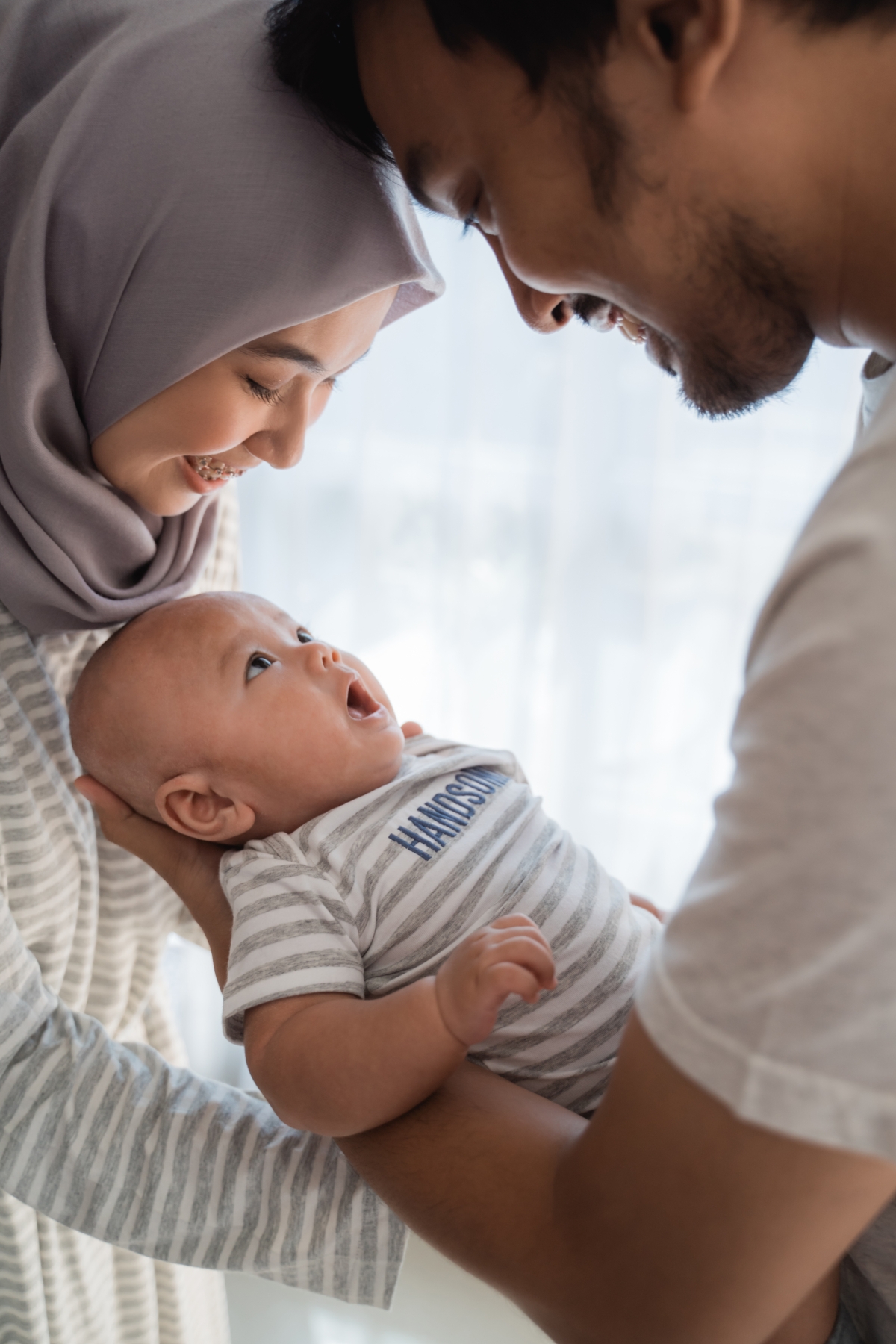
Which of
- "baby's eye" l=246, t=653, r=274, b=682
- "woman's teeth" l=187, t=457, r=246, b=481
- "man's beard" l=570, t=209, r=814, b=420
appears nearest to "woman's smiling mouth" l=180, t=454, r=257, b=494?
"woman's teeth" l=187, t=457, r=246, b=481

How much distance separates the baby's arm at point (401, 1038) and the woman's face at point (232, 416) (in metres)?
0.72

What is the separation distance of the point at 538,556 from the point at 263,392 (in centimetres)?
130

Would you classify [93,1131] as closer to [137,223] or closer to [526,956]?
[526,956]

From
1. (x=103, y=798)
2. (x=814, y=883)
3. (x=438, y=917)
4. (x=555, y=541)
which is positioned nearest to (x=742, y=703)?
(x=814, y=883)

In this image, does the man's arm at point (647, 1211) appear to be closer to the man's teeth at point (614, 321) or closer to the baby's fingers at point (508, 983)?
the baby's fingers at point (508, 983)

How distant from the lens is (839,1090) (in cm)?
51

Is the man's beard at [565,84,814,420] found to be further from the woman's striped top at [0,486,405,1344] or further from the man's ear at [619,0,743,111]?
the woman's striped top at [0,486,405,1344]

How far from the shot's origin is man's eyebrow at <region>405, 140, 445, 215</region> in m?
0.91

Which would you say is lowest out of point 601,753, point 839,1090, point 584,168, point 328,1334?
point 328,1334

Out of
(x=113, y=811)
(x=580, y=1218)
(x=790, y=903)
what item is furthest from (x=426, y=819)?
(x=790, y=903)

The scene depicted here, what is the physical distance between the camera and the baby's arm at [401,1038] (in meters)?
0.86

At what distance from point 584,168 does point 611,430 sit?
1544 millimetres

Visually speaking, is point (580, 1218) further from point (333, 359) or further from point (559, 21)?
point (333, 359)

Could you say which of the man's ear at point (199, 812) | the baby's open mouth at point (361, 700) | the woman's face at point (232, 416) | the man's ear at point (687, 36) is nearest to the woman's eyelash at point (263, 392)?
the woman's face at point (232, 416)
